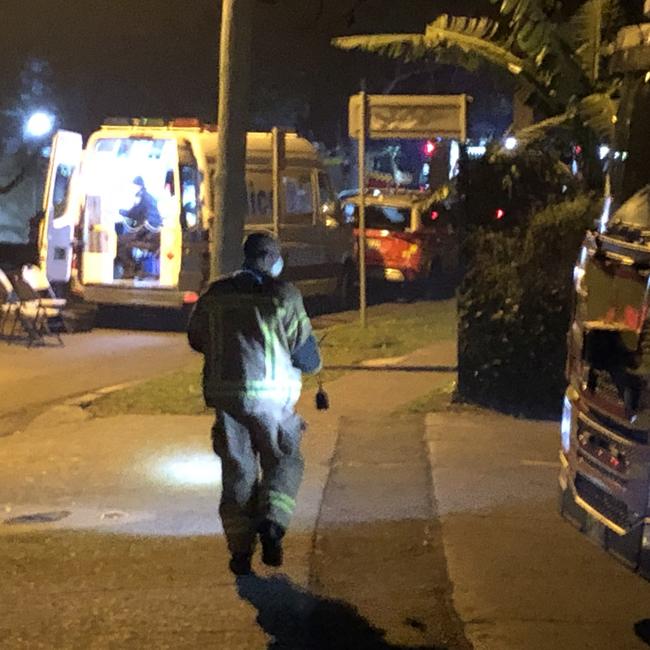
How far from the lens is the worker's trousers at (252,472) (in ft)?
20.8

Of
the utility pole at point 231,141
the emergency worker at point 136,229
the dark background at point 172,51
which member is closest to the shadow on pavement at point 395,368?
the utility pole at point 231,141

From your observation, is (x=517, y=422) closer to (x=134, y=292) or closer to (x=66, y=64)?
(x=134, y=292)

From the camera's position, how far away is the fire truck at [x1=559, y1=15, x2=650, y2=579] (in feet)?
17.3

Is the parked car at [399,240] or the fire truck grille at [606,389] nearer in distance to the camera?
the fire truck grille at [606,389]

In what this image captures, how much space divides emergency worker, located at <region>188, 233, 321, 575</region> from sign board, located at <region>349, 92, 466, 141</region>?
21.4ft

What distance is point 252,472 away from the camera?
6426mm

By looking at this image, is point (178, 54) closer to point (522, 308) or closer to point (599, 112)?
point (599, 112)

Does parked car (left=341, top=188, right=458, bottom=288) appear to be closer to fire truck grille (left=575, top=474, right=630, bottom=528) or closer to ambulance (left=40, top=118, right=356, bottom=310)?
ambulance (left=40, top=118, right=356, bottom=310)

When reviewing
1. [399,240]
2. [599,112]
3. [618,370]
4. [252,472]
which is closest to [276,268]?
[252,472]

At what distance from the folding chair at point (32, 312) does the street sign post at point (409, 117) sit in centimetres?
420

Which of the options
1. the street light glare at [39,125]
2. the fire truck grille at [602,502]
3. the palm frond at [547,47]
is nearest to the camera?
the fire truck grille at [602,502]

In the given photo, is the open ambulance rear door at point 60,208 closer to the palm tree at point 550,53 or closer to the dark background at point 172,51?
the palm tree at point 550,53

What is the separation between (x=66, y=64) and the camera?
2648 cm

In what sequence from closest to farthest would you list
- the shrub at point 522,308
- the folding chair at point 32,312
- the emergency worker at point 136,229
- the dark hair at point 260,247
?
the dark hair at point 260,247
the shrub at point 522,308
the folding chair at point 32,312
the emergency worker at point 136,229
